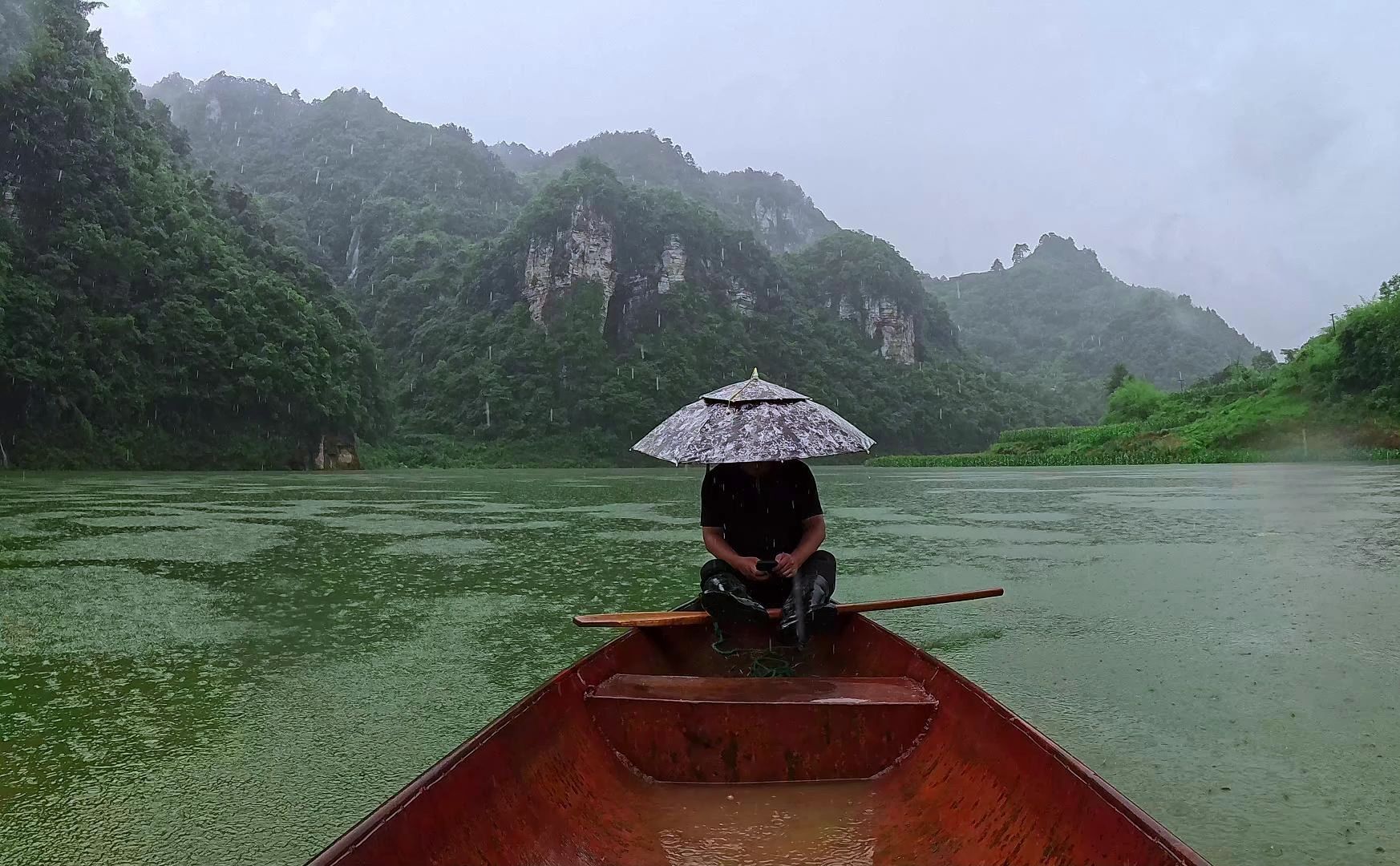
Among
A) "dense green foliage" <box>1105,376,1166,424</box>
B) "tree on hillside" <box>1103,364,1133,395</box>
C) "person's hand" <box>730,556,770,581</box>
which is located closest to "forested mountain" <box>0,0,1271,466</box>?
"tree on hillside" <box>1103,364,1133,395</box>

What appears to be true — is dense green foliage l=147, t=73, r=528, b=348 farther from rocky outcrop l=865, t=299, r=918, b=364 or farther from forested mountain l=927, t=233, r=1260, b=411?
forested mountain l=927, t=233, r=1260, b=411

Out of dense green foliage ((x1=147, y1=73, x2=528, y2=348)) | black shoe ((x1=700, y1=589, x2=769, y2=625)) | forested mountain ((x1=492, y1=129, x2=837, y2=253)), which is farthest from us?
forested mountain ((x1=492, y1=129, x2=837, y2=253))

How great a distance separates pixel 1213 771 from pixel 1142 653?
144 centimetres

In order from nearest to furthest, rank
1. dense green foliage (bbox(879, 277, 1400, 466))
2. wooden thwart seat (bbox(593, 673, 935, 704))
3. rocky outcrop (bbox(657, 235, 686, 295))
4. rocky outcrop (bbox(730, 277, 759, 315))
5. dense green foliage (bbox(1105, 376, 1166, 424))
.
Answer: wooden thwart seat (bbox(593, 673, 935, 704)) → dense green foliage (bbox(879, 277, 1400, 466)) → dense green foliage (bbox(1105, 376, 1166, 424)) → rocky outcrop (bbox(657, 235, 686, 295)) → rocky outcrop (bbox(730, 277, 759, 315))

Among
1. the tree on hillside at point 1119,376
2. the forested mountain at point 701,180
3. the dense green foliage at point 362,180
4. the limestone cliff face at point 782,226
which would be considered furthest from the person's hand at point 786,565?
the limestone cliff face at point 782,226

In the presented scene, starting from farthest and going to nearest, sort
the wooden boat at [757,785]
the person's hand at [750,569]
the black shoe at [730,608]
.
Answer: the person's hand at [750,569] → the black shoe at [730,608] → the wooden boat at [757,785]

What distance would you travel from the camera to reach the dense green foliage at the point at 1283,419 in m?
26.3

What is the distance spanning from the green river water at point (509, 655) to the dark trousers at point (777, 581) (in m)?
0.79

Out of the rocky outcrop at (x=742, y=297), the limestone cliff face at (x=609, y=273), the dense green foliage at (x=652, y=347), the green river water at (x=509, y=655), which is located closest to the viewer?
the green river water at (x=509, y=655)

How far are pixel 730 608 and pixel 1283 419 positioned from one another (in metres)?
32.3

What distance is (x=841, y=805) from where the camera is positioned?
209 cm

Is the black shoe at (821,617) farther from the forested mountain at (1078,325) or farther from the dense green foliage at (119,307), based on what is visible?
the forested mountain at (1078,325)

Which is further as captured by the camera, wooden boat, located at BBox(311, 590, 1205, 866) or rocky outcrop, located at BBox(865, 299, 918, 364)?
rocky outcrop, located at BBox(865, 299, 918, 364)

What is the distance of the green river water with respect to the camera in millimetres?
2170
